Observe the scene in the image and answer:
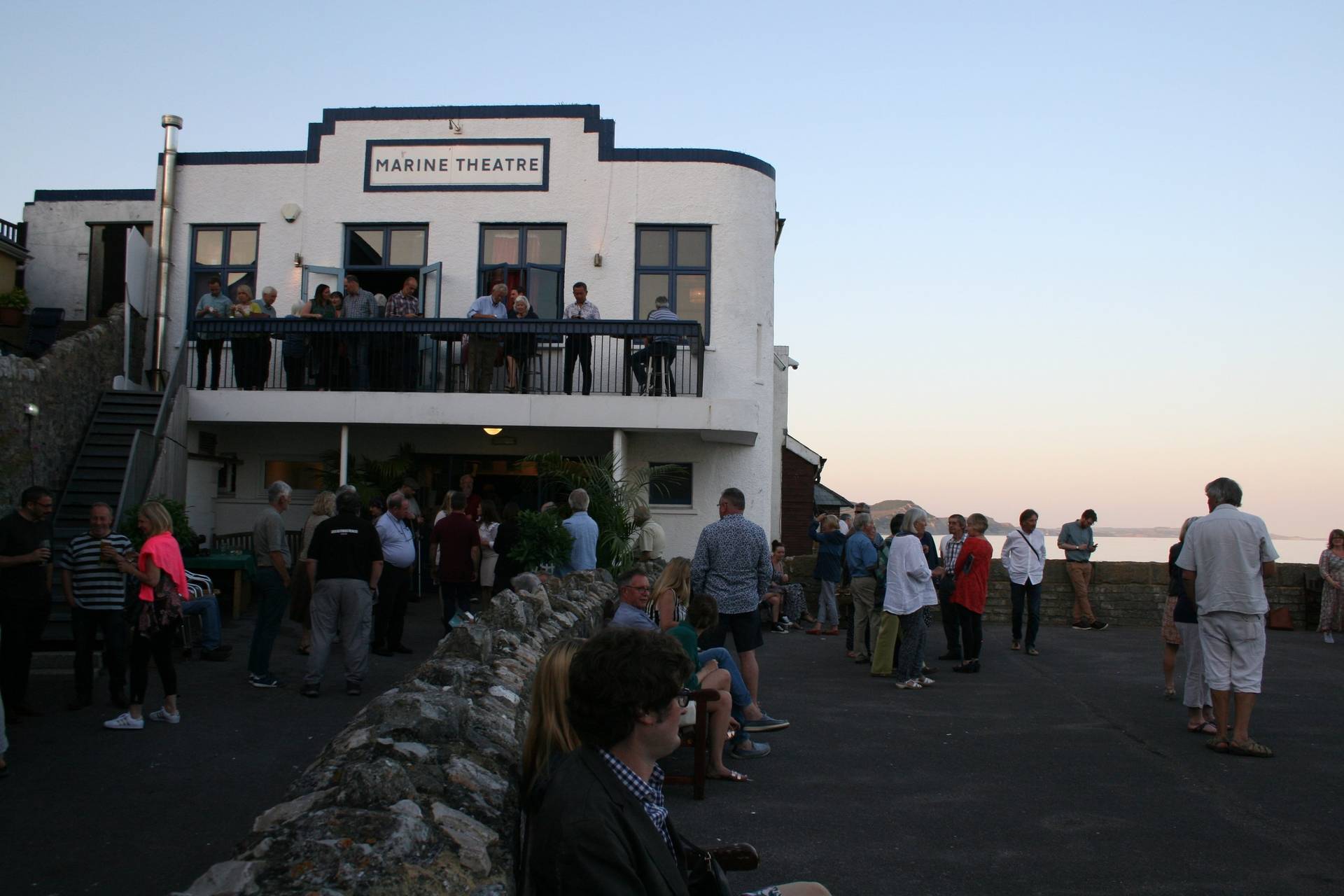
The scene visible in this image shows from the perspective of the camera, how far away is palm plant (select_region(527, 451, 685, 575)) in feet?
47.0

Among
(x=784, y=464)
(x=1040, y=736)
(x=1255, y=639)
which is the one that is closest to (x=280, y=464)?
(x=784, y=464)

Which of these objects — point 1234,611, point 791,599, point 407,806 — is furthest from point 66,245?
A: point 407,806

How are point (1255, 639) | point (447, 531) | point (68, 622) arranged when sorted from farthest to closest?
1. point (447, 531)
2. point (68, 622)
3. point (1255, 639)

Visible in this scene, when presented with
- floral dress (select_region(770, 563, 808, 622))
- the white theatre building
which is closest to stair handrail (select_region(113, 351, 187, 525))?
the white theatre building

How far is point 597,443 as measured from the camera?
1788 centimetres

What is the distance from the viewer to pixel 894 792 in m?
6.54

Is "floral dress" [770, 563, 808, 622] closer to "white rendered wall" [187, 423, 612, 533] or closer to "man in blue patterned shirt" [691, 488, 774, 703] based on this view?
"white rendered wall" [187, 423, 612, 533]

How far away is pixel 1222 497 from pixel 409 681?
609 cm

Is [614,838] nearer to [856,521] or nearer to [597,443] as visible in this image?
[856,521]

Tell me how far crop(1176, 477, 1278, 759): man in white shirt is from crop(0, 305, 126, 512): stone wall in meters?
13.4

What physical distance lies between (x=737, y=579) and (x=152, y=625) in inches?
174

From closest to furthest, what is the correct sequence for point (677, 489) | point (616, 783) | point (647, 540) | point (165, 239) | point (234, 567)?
1. point (616, 783)
2. point (234, 567)
3. point (647, 540)
4. point (677, 489)
5. point (165, 239)

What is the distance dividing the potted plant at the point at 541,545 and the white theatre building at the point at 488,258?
4.27m

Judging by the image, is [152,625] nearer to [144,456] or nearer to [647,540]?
[144,456]
